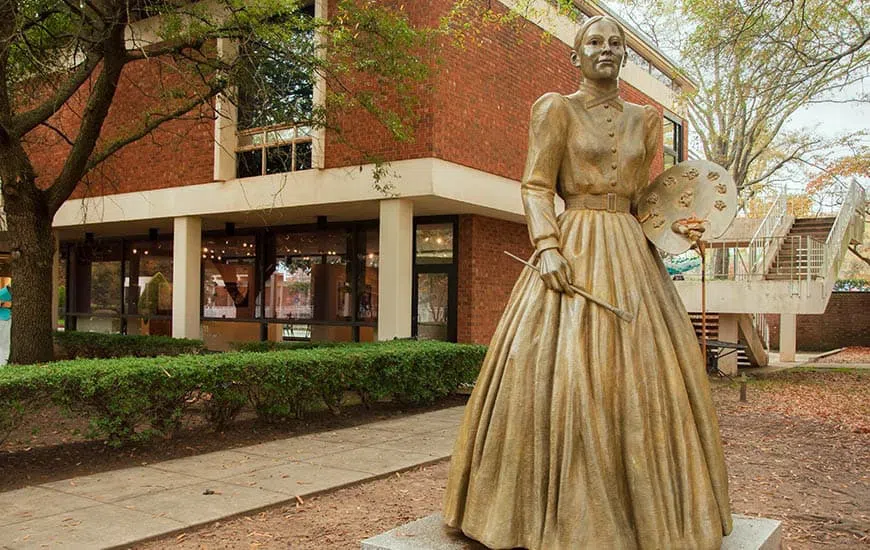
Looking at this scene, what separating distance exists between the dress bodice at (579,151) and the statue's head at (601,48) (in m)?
0.12

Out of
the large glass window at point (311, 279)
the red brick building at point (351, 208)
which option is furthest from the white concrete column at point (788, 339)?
the large glass window at point (311, 279)

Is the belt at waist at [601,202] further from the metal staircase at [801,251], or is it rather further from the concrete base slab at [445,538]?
the metal staircase at [801,251]

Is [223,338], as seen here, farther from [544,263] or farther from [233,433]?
[544,263]

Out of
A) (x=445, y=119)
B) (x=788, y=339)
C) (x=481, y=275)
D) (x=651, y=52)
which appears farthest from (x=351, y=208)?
(x=788, y=339)

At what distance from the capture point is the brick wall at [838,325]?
1191 inches

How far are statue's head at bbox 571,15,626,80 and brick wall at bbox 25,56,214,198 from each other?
1384 centimetres

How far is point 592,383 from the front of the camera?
3201 millimetres

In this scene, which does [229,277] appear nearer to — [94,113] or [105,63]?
[94,113]

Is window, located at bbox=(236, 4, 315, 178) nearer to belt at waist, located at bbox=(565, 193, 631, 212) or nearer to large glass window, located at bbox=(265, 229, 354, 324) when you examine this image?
large glass window, located at bbox=(265, 229, 354, 324)

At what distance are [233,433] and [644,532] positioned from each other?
6.78 m

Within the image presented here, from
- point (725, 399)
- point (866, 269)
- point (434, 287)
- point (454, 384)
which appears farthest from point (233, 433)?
point (866, 269)

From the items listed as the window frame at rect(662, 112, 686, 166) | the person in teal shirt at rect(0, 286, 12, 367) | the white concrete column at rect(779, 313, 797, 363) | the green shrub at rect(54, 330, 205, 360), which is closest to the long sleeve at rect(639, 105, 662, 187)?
the green shrub at rect(54, 330, 205, 360)

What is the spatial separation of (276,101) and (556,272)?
9449mm

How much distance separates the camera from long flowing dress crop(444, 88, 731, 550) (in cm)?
312
